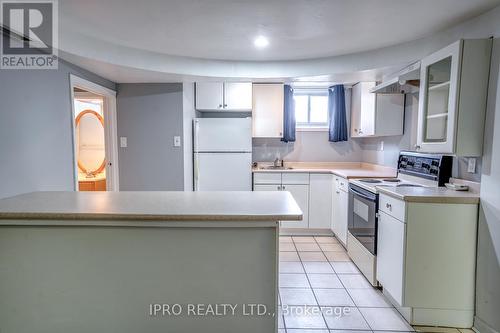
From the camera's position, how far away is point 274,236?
1.55 m

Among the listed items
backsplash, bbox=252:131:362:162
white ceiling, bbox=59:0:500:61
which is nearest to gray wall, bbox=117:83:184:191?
white ceiling, bbox=59:0:500:61

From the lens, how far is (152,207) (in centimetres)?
164

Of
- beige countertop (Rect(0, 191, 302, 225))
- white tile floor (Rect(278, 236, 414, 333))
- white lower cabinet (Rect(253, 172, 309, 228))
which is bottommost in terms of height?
white tile floor (Rect(278, 236, 414, 333))

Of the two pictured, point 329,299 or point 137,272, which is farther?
point 329,299

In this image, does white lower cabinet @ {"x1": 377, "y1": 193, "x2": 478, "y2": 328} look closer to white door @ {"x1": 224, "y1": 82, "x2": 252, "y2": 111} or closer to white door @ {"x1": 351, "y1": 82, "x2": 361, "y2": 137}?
white door @ {"x1": 351, "y1": 82, "x2": 361, "y2": 137}

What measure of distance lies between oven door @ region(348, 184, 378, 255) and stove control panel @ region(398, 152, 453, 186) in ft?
1.78

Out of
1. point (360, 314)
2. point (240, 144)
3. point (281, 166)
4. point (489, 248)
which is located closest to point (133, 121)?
point (240, 144)

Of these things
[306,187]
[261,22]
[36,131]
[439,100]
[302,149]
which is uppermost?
[261,22]

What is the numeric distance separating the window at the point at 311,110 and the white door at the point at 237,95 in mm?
926

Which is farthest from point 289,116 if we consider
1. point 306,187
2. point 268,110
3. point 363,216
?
point 363,216

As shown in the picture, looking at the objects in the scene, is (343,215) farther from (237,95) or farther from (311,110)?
(237,95)

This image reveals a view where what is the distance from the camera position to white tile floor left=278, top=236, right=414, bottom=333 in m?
2.03

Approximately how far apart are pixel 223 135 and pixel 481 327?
3.08 meters

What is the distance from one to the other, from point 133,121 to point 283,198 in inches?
101
